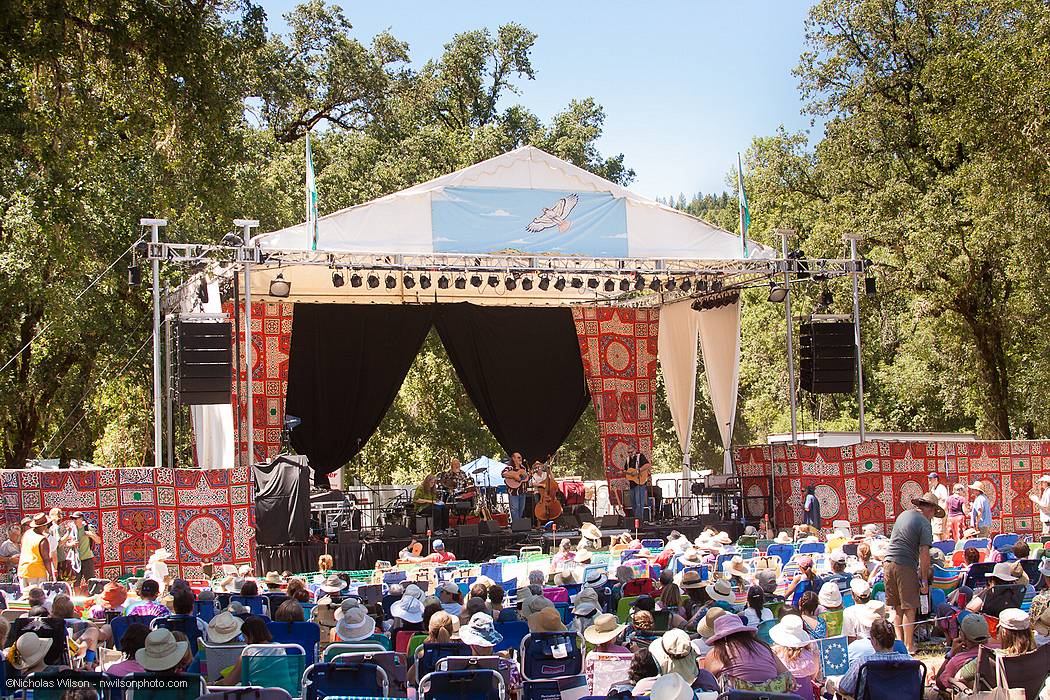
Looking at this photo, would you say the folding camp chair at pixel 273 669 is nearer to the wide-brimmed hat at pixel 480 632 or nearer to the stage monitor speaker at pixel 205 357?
the wide-brimmed hat at pixel 480 632

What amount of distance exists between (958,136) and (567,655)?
1626 centimetres

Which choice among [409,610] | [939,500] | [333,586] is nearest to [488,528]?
[939,500]

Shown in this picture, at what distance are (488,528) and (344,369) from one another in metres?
4.85

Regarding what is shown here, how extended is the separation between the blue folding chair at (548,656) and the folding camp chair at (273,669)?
4.07ft

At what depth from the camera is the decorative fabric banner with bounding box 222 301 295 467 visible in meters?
20.8

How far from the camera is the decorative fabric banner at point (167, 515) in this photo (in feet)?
50.6

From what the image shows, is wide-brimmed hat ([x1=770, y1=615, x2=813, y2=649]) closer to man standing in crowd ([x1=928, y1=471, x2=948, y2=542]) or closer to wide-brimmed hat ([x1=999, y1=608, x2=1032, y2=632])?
wide-brimmed hat ([x1=999, y1=608, x2=1032, y2=632])

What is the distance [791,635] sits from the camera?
6.51 meters

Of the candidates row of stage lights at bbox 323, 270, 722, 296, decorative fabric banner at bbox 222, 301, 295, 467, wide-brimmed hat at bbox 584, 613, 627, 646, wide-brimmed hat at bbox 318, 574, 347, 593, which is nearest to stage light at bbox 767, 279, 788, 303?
row of stage lights at bbox 323, 270, 722, 296

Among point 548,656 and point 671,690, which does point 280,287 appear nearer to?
point 548,656

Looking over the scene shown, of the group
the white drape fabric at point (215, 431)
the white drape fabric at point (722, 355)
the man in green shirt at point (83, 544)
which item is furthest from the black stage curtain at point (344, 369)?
the man in green shirt at point (83, 544)

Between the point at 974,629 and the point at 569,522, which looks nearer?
the point at 974,629

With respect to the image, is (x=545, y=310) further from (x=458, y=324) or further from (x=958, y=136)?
(x=958, y=136)

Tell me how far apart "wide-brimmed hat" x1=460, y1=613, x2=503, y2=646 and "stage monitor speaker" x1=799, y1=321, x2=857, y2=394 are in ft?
42.8
